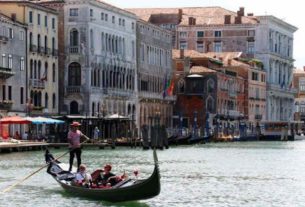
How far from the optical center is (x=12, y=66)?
165 ft

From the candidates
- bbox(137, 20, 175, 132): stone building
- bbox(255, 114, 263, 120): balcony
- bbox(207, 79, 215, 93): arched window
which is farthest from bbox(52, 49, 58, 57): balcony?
bbox(255, 114, 263, 120): balcony

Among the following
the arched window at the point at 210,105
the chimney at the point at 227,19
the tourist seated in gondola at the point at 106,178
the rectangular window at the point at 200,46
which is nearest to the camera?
the tourist seated in gondola at the point at 106,178

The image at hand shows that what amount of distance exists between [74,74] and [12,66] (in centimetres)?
742

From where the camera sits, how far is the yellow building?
51188 mm

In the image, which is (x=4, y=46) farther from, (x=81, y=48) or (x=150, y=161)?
(x=150, y=161)

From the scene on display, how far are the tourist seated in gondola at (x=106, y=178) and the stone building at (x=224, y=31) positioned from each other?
64465mm

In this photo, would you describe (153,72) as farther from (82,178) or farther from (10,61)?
(82,178)

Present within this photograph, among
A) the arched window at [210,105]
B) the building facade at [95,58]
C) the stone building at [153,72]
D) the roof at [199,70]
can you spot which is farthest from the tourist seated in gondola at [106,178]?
the arched window at [210,105]

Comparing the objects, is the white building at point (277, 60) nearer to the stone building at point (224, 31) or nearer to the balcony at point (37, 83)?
the stone building at point (224, 31)

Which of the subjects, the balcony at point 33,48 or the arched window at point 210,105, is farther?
the arched window at point 210,105

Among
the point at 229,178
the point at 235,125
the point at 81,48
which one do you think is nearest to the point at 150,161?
the point at 229,178

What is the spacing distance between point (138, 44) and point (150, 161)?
29395mm

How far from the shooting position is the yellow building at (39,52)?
51188mm

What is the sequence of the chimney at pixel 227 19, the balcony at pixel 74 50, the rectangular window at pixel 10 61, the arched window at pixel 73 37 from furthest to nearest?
the chimney at pixel 227 19
the arched window at pixel 73 37
the balcony at pixel 74 50
the rectangular window at pixel 10 61
